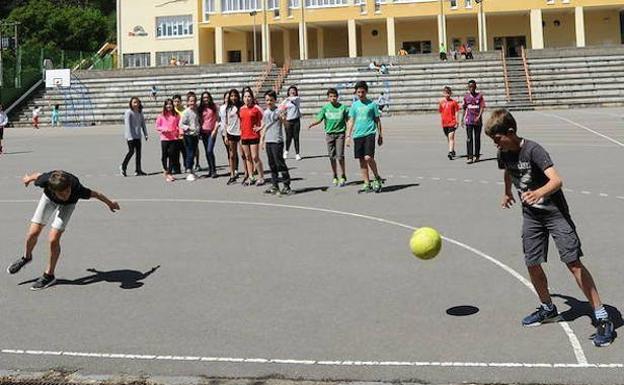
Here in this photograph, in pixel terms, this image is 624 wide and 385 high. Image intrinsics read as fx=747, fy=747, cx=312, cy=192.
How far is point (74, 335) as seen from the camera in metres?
6.13

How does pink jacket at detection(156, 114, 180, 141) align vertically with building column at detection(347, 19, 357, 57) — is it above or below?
below

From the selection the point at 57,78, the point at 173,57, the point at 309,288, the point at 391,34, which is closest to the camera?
the point at 309,288

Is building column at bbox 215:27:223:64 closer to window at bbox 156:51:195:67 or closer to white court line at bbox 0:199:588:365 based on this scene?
window at bbox 156:51:195:67

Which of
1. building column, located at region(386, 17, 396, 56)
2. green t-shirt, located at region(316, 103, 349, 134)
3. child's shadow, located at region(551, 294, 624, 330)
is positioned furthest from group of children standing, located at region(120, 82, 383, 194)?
building column, located at region(386, 17, 396, 56)

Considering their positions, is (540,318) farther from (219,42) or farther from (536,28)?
(219,42)

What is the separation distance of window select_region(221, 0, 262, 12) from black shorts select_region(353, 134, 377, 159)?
156 feet

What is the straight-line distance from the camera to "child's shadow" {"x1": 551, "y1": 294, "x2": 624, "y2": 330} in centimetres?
602

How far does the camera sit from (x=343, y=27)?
6175 cm

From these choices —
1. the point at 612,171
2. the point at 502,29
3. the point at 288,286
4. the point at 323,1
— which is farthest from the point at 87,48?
the point at 288,286

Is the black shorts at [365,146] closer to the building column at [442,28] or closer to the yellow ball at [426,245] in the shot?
the yellow ball at [426,245]

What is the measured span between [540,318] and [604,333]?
0.62 metres

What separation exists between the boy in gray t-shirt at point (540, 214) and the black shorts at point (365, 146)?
686 cm

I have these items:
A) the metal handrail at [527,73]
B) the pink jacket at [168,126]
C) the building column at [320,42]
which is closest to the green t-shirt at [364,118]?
the pink jacket at [168,126]

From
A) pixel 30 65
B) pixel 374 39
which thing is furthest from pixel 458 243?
pixel 374 39
